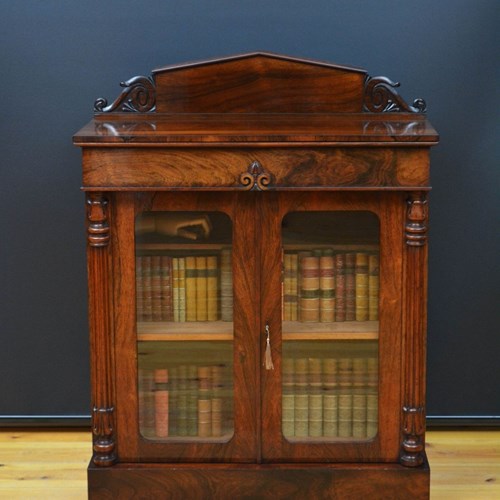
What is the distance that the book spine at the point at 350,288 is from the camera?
2.77m

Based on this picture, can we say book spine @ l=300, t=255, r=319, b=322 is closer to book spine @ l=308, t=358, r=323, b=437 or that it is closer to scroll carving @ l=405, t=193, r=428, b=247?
book spine @ l=308, t=358, r=323, b=437

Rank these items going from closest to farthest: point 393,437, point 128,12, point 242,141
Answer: point 242,141 → point 393,437 → point 128,12

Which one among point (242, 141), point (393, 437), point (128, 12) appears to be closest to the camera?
point (242, 141)

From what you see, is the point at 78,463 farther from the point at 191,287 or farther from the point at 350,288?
the point at 350,288

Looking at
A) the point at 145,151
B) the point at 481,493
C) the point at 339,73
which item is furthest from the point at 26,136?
the point at 481,493

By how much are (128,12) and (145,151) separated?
71 cm

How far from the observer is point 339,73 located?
2.94 m

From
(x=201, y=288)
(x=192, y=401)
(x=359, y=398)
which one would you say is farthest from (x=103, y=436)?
(x=359, y=398)

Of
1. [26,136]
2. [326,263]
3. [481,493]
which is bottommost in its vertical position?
[481,493]

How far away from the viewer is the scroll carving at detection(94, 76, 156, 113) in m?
2.93

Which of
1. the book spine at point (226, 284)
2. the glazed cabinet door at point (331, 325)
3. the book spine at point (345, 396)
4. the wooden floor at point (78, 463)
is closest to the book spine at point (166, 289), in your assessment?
the book spine at point (226, 284)

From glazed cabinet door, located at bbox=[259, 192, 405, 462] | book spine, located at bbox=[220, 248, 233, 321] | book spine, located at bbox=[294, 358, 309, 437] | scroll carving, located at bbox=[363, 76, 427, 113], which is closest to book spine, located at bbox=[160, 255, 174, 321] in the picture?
book spine, located at bbox=[220, 248, 233, 321]

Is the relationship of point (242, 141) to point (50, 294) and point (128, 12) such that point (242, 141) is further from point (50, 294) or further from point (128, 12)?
point (50, 294)

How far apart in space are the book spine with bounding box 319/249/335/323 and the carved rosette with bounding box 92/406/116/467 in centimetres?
60
